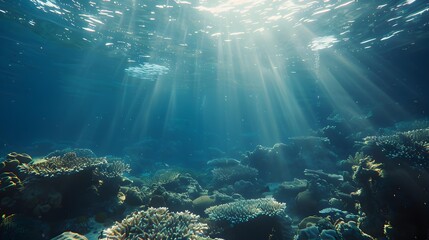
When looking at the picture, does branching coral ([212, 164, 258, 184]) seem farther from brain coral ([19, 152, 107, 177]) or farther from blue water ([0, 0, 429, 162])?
blue water ([0, 0, 429, 162])

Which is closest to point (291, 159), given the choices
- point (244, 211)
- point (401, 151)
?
point (401, 151)

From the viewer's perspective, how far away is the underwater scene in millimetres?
6727

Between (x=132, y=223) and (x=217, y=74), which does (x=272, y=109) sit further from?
(x=132, y=223)

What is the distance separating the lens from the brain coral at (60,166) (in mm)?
7137

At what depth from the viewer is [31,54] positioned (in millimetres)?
28953

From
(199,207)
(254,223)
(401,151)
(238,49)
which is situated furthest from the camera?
(238,49)

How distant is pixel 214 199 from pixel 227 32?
13.7m

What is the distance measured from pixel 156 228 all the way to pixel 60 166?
4.37m

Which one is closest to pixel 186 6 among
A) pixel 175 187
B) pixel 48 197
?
pixel 175 187

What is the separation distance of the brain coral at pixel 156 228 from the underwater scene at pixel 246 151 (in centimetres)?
3

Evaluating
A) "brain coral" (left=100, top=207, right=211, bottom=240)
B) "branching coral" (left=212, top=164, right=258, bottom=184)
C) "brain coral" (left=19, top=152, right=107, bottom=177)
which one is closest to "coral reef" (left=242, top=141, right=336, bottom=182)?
"branching coral" (left=212, top=164, right=258, bottom=184)

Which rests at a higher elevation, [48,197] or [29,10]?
[29,10]

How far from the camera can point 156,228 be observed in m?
5.17

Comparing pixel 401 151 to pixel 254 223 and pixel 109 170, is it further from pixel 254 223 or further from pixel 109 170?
pixel 109 170
